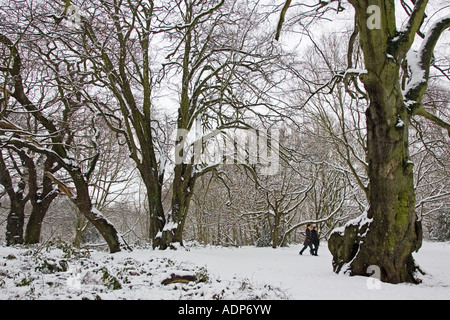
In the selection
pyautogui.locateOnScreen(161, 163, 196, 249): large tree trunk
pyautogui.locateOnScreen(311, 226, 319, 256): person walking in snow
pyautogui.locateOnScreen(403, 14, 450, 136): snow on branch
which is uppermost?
pyautogui.locateOnScreen(403, 14, 450, 136): snow on branch

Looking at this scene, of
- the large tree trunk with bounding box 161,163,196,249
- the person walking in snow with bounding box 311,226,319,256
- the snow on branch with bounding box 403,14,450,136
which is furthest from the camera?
the person walking in snow with bounding box 311,226,319,256

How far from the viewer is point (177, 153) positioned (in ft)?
34.0

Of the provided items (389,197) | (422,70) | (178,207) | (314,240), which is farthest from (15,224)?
(422,70)

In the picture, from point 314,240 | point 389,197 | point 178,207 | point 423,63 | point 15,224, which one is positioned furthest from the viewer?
point 314,240

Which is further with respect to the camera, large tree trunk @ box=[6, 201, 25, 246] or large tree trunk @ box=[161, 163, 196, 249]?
large tree trunk @ box=[6, 201, 25, 246]

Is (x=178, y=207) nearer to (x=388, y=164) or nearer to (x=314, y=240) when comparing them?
(x=314, y=240)

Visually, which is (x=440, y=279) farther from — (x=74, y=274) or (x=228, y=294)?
(x=74, y=274)

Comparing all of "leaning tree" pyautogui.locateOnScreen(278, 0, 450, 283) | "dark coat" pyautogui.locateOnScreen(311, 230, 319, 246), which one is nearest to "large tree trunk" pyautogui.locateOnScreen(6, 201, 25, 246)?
"dark coat" pyautogui.locateOnScreen(311, 230, 319, 246)

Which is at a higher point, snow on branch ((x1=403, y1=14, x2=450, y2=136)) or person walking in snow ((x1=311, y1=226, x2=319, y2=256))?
snow on branch ((x1=403, y1=14, x2=450, y2=136))

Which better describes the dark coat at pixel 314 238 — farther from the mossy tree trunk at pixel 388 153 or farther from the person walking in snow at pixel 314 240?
the mossy tree trunk at pixel 388 153

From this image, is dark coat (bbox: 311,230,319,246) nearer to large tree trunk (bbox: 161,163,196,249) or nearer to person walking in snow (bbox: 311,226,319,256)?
person walking in snow (bbox: 311,226,319,256)

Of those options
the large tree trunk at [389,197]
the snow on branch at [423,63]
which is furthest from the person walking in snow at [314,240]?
the snow on branch at [423,63]
